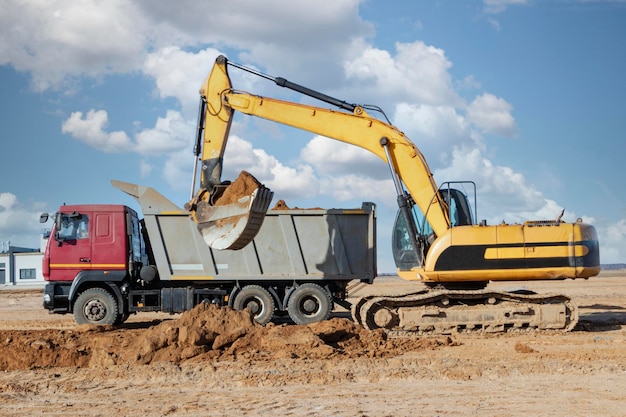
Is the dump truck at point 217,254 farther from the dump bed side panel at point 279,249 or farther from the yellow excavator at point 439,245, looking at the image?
the yellow excavator at point 439,245

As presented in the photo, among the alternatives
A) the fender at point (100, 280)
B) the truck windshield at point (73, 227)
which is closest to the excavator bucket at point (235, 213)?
the fender at point (100, 280)

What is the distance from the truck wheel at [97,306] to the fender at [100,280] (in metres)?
0.15

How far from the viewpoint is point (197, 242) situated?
49.9 ft

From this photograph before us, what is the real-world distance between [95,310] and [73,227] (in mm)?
1959

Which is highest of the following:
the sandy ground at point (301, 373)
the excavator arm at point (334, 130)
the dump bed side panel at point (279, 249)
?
the excavator arm at point (334, 130)

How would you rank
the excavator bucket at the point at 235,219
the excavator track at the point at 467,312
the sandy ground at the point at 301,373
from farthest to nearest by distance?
the excavator track at the point at 467,312
the excavator bucket at the point at 235,219
the sandy ground at the point at 301,373

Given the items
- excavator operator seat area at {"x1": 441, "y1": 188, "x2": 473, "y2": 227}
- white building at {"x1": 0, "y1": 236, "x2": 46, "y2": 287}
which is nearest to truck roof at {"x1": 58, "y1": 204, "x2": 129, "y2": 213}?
excavator operator seat area at {"x1": 441, "y1": 188, "x2": 473, "y2": 227}

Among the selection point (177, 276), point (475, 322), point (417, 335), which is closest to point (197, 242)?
point (177, 276)

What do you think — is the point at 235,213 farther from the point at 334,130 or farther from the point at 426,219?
the point at 426,219

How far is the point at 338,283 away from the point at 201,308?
4800 millimetres

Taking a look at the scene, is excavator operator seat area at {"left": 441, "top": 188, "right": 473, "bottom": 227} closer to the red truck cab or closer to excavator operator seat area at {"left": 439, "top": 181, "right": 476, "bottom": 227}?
excavator operator seat area at {"left": 439, "top": 181, "right": 476, "bottom": 227}

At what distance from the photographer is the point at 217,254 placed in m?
15.2

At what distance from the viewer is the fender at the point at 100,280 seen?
14.9 metres

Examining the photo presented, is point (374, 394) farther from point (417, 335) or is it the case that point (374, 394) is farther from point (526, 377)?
point (417, 335)
